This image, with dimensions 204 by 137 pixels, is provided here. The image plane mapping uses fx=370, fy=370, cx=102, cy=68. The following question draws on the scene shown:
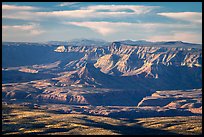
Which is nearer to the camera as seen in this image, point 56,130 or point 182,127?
point 56,130

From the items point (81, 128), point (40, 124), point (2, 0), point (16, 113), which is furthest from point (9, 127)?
point (2, 0)

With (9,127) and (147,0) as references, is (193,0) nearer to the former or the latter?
(147,0)

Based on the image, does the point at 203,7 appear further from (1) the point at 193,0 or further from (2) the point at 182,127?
(2) the point at 182,127

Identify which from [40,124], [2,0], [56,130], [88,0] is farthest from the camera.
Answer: [40,124]

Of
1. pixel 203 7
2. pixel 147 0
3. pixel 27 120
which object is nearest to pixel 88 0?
pixel 147 0

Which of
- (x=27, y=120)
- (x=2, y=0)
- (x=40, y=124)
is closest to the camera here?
(x=2, y=0)

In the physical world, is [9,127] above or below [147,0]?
below

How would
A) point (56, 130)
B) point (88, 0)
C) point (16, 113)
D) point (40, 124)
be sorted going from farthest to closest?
point (16, 113) < point (40, 124) < point (56, 130) < point (88, 0)

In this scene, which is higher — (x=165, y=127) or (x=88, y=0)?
(x=88, y=0)

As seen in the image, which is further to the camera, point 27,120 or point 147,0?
point 27,120
